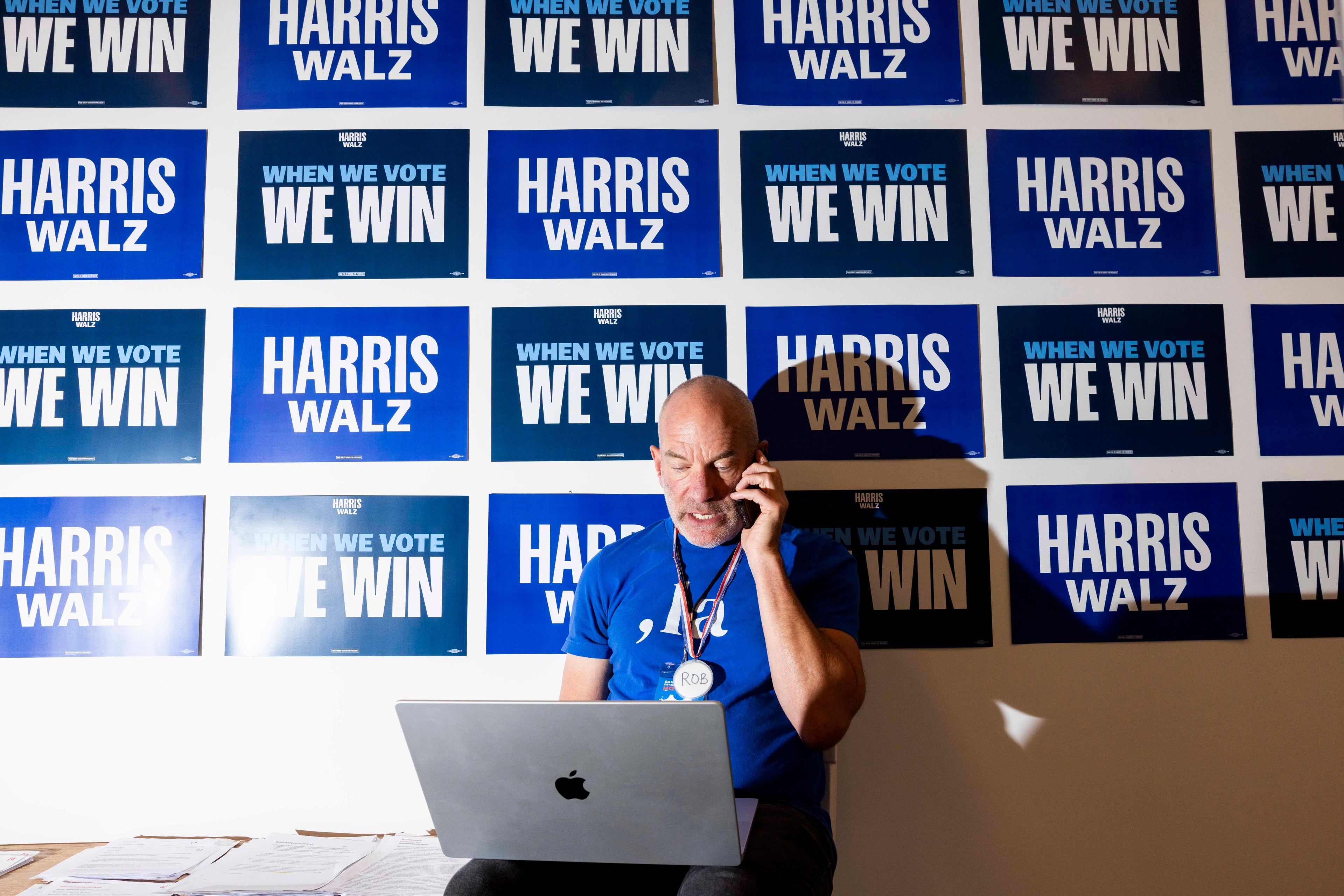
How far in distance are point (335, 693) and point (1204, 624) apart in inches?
80.2

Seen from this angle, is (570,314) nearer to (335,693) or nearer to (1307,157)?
(335,693)

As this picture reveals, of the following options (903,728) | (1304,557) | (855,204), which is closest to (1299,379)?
(1304,557)

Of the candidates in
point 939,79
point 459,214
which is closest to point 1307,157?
point 939,79

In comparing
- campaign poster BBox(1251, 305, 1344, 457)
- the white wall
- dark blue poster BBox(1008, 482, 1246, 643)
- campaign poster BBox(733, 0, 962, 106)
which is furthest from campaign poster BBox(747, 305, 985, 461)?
campaign poster BBox(1251, 305, 1344, 457)

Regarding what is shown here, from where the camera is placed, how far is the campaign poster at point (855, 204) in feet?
6.93

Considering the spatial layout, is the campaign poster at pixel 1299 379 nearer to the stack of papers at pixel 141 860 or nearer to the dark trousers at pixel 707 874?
the dark trousers at pixel 707 874

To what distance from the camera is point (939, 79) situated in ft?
7.08

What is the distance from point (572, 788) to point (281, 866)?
0.87 meters

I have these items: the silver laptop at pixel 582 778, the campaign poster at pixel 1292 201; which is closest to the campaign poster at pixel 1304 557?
the campaign poster at pixel 1292 201

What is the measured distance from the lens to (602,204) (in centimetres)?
213

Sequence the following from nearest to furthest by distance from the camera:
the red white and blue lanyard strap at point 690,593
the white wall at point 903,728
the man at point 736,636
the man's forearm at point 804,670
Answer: the man at point 736,636 → the man's forearm at point 804,670 → the red white and blue lanyard strap at point 690,593 → the white wall at point 903,728

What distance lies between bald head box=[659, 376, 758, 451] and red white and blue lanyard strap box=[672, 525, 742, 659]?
0.70 feet

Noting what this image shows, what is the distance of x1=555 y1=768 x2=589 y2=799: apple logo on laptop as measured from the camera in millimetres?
1193

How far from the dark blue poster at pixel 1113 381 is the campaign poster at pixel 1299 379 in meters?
0.09
